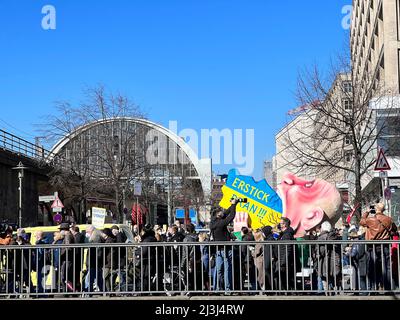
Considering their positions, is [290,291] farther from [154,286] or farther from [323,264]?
[154,286]

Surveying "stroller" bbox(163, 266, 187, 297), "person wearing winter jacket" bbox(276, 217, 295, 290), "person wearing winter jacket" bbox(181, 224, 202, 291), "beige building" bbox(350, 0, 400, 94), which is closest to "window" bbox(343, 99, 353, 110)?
"beige building" bbox(350, 0, 400, 94)

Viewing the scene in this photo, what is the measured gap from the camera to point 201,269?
460 inches

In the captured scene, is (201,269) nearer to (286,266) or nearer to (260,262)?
(260,262)

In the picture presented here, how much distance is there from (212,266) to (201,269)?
9.0 inches

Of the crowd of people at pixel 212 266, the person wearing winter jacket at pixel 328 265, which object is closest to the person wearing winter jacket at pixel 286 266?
the crowd of people at pixel 212 266

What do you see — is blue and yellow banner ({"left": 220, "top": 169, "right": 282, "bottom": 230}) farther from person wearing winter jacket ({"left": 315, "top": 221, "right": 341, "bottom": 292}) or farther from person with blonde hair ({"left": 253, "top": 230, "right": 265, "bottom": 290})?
person wearing winter jacket ({"left": 315, "top": 221, "right": 341, "bottom": 292})

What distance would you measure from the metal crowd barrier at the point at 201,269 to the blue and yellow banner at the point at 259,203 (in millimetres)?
12870

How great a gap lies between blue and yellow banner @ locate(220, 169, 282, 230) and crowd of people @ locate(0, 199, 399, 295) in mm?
12861

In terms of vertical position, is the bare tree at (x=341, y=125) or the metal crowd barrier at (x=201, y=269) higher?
the bare tree at (x=341, y=125)

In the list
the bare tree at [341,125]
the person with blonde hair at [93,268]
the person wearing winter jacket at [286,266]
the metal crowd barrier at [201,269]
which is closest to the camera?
the metal crowd barrier at [201,269]

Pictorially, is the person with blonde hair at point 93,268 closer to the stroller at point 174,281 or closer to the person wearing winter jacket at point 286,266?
the stroller at point 174,281

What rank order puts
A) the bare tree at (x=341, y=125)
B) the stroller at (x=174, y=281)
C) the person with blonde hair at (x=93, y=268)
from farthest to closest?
the bare tree at (x=341, y=125)
the person with blonde hair at (x=93, y=268)
the stroller at (x=174, y=281)

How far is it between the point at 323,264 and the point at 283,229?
2.43 meters

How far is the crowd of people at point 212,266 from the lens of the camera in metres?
11.4
